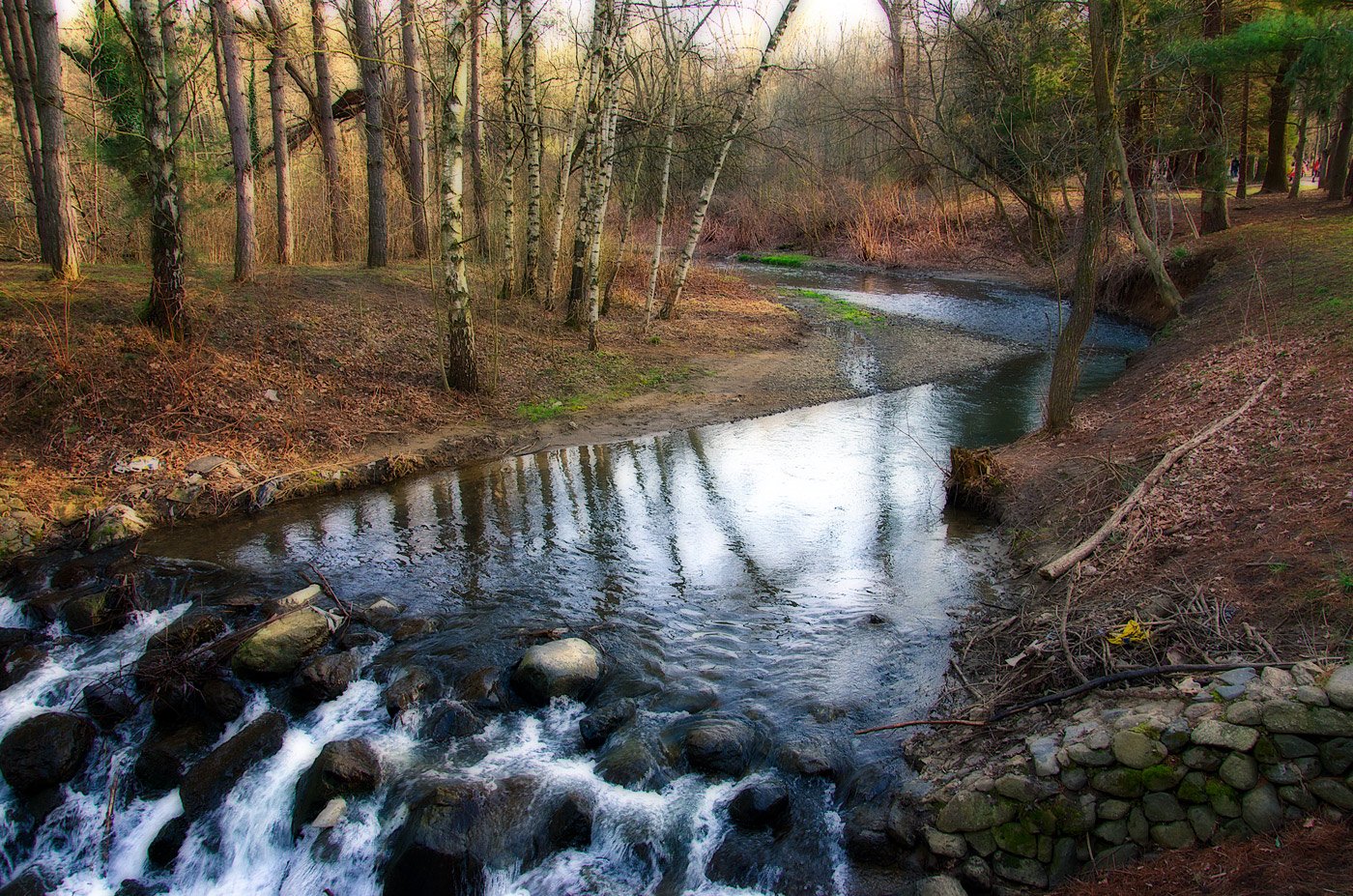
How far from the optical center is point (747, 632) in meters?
6.85

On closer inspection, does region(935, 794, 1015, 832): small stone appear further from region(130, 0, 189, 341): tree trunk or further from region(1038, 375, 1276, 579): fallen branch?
region(130, 0, 189, 341): tree trunk

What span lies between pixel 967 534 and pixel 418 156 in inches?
576

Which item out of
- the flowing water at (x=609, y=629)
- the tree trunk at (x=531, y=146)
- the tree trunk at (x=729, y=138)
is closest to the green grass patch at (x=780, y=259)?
the tree trunk at (x=729, y=138)

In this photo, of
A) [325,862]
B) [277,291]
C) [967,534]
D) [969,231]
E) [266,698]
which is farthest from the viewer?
[969,231]

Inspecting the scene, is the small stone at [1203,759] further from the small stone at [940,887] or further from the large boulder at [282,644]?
the large boulder at [282,644]

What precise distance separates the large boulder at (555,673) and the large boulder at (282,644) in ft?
5.43

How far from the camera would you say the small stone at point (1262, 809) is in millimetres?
3881

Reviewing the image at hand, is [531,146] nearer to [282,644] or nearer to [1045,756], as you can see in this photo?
[282,644]

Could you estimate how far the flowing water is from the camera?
16.0 feet

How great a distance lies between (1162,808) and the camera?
4.14m

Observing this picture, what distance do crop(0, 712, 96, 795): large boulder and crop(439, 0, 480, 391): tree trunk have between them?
7.07 metres

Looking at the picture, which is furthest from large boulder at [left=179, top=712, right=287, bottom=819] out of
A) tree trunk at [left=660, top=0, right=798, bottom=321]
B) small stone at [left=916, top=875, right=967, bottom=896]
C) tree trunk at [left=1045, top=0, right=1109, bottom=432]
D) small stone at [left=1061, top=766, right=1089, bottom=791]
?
tree trunk at [left=660, top=0, right=798, bottom=321]

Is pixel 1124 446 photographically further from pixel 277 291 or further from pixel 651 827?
pixel 277 291

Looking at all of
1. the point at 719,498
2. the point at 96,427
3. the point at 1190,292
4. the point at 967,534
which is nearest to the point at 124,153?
the point at 96,427
